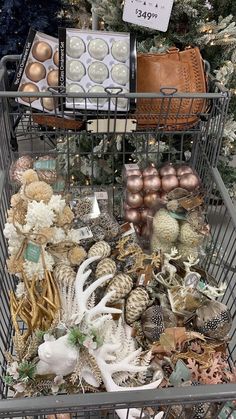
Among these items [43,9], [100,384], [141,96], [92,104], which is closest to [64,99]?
[92,104]

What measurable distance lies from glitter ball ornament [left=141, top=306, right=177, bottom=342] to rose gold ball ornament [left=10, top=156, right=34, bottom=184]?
1.85 feet

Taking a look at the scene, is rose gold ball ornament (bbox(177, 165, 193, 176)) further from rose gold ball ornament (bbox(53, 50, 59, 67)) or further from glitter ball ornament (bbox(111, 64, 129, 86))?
rose gold ball ornament (bbox(53, 50, 59, 67))

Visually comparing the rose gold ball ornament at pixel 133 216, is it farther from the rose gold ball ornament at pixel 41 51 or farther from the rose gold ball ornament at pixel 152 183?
the rose gold ball ornament at pixel 41 51

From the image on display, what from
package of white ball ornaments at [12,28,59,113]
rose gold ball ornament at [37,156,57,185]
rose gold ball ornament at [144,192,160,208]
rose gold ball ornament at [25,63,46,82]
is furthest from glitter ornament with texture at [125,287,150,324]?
rose gold ball ornament at [25,63,46,82]

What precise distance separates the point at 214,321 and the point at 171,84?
2.27 feet

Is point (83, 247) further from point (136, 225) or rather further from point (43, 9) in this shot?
point (43, 9)

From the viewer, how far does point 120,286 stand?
1.15 m

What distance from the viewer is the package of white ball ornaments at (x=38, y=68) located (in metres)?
1.30

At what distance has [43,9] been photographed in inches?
115

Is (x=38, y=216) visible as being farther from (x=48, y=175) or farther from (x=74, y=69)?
(x=74, y=69)

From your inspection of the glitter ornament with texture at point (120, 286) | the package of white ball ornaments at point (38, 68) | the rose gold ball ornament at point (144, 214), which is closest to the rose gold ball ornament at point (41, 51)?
the package of white ball ornaments at point (38, 68)

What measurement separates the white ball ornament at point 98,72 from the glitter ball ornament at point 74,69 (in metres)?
0.03

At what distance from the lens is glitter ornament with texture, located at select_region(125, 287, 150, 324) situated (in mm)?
1138

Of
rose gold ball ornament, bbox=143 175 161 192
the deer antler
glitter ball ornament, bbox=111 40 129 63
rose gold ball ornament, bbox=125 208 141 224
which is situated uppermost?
glitter ball ornament, bbox=111 40 129 63
